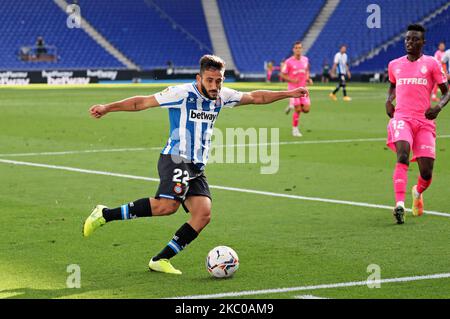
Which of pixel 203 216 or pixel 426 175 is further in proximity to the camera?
pixel 426 175

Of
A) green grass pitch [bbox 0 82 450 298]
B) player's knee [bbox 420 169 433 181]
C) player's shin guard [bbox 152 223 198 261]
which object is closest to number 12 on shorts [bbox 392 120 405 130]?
player's knee [bbox 420 169 433 181]

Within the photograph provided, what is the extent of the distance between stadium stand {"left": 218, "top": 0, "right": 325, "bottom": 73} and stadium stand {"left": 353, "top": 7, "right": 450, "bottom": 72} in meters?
6.53

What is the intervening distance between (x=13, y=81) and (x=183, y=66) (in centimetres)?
1314

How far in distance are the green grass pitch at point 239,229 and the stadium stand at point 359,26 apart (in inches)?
1731

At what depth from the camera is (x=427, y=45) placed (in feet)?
199

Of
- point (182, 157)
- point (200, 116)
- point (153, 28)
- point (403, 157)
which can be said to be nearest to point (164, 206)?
point (182, 157)

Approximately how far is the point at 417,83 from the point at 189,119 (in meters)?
4.06

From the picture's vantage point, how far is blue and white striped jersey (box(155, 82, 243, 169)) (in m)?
8.53

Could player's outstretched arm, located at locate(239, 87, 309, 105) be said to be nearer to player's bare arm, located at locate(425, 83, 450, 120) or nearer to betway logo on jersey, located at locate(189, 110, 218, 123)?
betway logo on jersey, located at locate(189, 110, 218, 123)

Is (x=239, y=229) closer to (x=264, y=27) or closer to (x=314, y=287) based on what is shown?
(x=314, y=287)

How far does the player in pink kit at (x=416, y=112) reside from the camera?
1137 centimetres

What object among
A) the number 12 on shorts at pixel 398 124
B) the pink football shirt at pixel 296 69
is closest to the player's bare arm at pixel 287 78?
the pink football shirt at pixel 296 69

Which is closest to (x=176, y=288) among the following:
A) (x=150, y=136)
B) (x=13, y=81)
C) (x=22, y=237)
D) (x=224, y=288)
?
(x=224, y=288)
